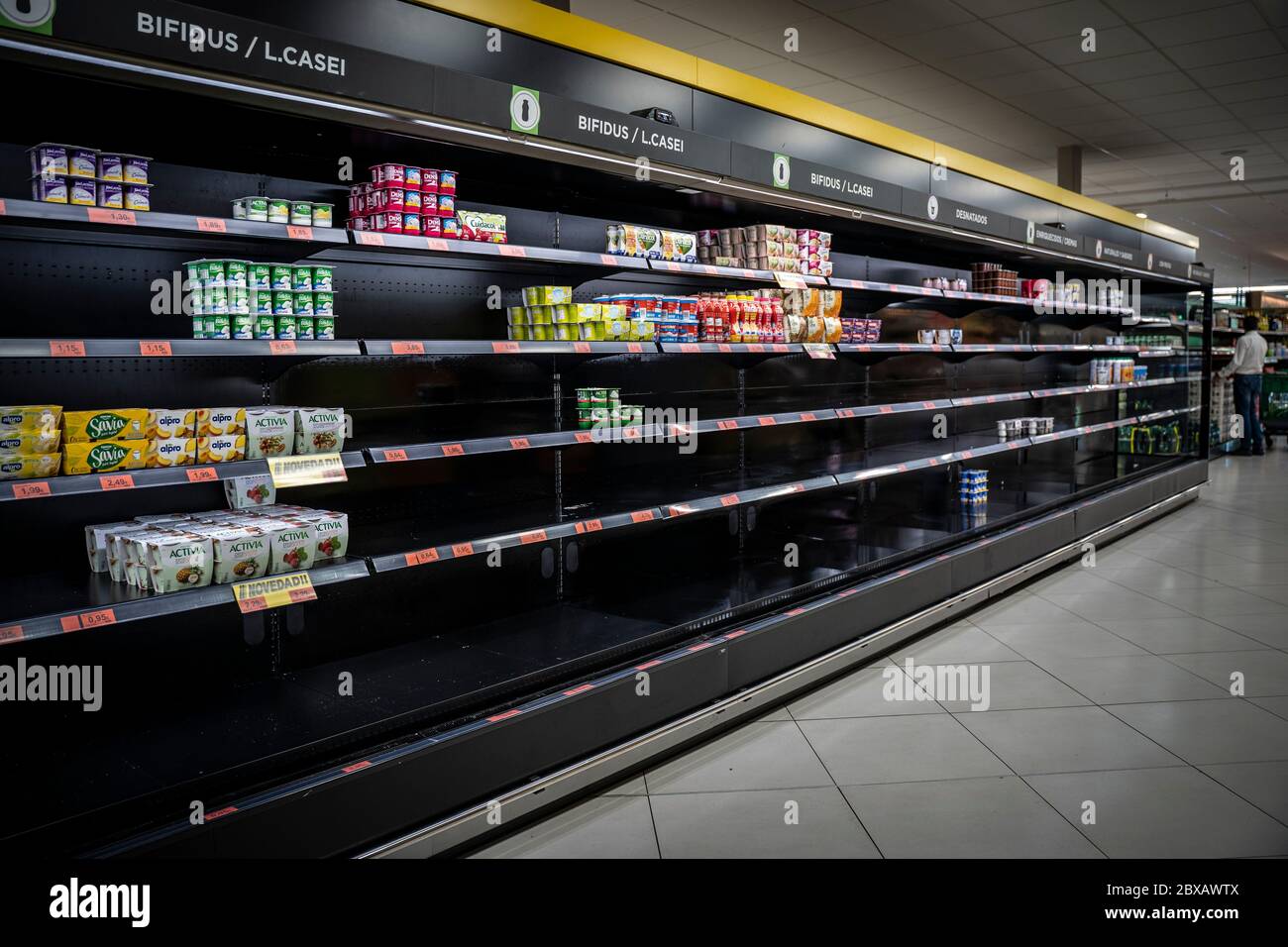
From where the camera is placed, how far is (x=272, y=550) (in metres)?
2.69

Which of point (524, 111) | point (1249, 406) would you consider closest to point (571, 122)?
point (524, 111)

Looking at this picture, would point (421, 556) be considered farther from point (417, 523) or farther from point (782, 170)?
point (782, 170)

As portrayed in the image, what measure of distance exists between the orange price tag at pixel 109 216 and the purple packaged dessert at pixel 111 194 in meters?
0.09

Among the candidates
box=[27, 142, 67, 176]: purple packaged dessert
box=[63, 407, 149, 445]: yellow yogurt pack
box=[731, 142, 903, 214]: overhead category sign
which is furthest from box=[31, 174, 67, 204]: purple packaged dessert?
box=[731, 142, 903, 214]: overhead category sign

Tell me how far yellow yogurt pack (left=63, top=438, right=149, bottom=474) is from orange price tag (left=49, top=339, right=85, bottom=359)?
0.29 metres

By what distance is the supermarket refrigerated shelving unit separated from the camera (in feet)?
7.92

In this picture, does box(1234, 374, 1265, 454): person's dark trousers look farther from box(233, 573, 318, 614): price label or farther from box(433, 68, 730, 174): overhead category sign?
box(233, 573, 318, 614): price label

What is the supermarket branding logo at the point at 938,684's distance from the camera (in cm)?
404

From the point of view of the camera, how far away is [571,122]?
3232 millimetres

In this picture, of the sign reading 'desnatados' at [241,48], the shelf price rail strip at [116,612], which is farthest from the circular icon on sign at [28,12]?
the shelf price rail strip at [116,612]

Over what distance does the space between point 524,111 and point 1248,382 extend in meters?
13.0

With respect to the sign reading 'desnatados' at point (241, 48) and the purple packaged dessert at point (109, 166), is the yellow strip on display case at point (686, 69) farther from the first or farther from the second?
the purple packaged dessert at point (109, 166)
